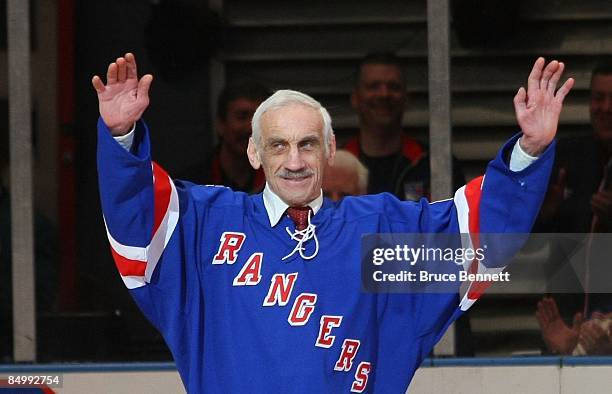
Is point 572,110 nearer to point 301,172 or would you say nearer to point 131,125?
point 301,172

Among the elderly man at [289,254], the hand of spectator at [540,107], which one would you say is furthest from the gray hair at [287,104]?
the hand of spectator at [540,107]

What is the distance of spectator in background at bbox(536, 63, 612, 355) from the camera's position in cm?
534

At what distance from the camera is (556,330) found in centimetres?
547

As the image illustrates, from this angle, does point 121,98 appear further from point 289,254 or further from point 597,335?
point 597,335

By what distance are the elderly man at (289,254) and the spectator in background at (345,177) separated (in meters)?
1.34

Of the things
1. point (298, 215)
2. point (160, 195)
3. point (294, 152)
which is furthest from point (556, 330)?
point (160, 195)

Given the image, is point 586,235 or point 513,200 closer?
point 513,200

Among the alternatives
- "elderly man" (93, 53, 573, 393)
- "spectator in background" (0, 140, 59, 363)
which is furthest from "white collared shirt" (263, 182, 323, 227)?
"spectator in background" (0, 140, 59, 363)

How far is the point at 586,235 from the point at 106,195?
2.33m

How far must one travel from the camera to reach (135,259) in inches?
150

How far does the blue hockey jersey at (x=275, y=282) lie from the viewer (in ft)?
12.5

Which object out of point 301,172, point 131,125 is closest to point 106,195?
point 131,125

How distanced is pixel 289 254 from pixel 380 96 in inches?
64.5

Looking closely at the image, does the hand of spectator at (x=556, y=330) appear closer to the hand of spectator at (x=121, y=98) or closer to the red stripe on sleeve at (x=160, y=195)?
the red stripe on sleeve at (x=160, y=195)
